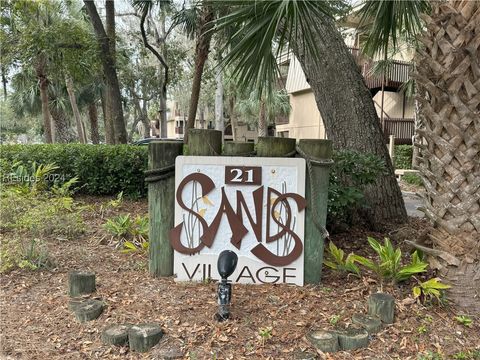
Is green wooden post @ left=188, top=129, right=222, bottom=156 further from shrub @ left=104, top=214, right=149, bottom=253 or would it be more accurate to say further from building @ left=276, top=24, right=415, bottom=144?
building @ left=276, top=24, right=415, bottom=144

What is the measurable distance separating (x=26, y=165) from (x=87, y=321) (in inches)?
213

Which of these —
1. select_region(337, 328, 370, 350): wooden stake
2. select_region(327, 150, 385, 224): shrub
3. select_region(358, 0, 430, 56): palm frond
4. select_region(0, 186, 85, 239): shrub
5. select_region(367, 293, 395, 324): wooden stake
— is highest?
select_region(358, 0, 430, 56): palm frond

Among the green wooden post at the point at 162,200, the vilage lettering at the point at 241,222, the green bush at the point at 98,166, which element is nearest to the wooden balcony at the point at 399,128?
the green bush at the point at 98,166

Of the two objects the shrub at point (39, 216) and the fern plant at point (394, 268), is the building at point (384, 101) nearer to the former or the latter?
the shrub at point (39, 216)

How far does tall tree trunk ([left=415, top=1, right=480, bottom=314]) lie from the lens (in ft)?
9.59

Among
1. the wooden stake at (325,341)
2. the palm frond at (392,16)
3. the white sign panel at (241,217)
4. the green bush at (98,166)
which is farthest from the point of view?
the green bush at (98,166)

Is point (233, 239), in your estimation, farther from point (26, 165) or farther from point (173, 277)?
point (26, 165)

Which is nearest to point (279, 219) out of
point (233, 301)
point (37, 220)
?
point (233, 301)

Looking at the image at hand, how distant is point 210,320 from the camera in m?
Result: 2.82

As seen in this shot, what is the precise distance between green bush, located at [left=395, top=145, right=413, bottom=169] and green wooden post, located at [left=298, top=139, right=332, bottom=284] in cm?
1390

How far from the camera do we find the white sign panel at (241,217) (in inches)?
133

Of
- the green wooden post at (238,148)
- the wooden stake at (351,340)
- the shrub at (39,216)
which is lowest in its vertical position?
the wooden stake at (351,340)

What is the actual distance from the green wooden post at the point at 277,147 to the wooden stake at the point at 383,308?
4.43 ft

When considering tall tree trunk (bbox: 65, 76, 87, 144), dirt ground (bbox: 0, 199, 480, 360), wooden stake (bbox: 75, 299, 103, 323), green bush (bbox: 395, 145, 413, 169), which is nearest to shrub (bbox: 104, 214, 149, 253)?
dirt ground (bbox: 0, 199, 480, 360)
